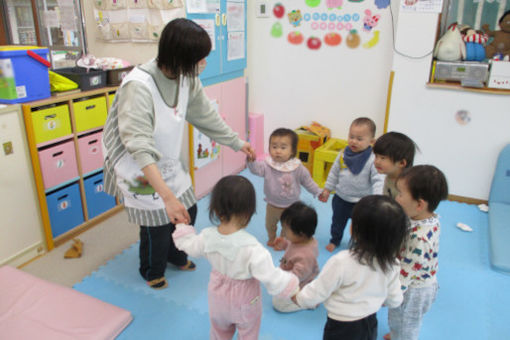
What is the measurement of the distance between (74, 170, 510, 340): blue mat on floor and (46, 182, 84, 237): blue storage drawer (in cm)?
47

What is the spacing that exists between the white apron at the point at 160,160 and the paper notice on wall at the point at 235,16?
1.66m

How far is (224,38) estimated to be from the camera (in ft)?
10.6

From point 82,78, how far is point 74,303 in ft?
4.78

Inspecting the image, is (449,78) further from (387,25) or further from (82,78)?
(82,78)

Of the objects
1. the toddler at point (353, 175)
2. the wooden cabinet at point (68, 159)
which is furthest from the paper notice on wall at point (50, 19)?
the toddler at point (353, 175)

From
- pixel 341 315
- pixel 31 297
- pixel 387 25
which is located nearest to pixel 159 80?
pixel 341 315

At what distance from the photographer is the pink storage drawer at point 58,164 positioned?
2438 mm

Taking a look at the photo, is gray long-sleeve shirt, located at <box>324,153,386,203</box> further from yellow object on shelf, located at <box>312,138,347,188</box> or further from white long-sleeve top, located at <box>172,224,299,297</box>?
white long-sleeve top, located at <box>172,224,299,297</box>

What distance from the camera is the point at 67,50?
3301mm

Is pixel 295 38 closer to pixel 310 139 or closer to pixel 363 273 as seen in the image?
pixel 310 139

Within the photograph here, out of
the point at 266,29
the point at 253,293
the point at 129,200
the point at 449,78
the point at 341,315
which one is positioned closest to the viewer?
the point at 341,315

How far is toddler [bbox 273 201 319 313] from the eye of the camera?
1.73m

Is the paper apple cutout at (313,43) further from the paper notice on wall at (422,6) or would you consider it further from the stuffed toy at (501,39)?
the stuffed toy at (501,39)

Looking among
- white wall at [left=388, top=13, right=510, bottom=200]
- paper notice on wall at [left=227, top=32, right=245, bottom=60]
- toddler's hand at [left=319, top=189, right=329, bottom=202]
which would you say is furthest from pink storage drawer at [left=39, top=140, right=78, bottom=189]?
white wall at [left=388, top=13, right=510, bottom=200]
